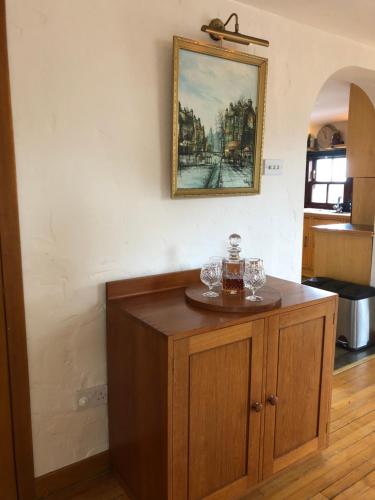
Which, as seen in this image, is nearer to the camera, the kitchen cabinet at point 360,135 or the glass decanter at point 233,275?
the glass decanter at point 233,275

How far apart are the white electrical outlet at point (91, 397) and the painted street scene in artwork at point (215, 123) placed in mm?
995

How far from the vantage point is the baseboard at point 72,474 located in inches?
70.3

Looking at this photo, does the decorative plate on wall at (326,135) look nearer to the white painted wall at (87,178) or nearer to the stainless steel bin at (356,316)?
the stainless steel bin at (356,316)

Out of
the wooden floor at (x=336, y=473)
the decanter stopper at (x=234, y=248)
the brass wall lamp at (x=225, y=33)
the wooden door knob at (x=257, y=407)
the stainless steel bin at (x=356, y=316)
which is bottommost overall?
the wooden floor at (x=336, y=473)

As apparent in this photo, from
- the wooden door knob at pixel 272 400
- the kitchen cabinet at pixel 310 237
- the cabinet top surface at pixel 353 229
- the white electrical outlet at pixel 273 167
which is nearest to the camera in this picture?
the wooden door knob at pixel 272 400

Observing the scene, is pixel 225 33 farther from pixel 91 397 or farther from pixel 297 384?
pixel 91 397

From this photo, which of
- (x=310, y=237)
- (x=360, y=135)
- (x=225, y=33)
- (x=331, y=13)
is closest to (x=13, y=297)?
(x=225, y=33)

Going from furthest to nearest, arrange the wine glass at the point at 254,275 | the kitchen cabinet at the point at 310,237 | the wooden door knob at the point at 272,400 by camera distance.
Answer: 1. the kitchen cabinet at the point at 310,237
2. the wine glass at the point at 254,275
3. the wooden door knob at the point at 272,400

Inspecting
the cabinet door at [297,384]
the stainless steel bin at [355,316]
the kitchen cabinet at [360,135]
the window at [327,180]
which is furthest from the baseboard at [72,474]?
the window at [327,180]

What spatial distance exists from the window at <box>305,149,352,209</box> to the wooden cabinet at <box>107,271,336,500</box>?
14.9ft

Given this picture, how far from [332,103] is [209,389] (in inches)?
163

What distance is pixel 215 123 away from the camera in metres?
2.02

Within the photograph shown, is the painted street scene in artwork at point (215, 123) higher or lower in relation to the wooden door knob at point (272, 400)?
higher

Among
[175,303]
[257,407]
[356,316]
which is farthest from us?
[356,316]
